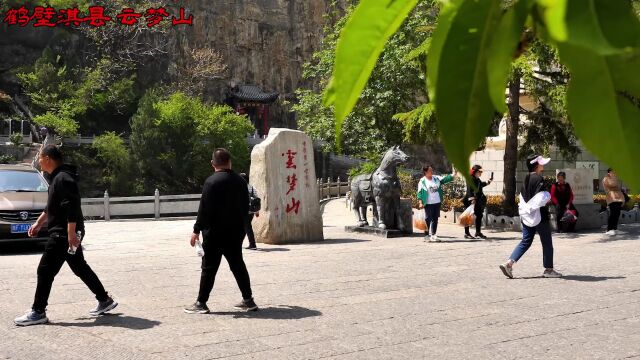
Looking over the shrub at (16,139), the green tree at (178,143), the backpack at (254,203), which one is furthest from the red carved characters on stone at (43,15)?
the backpack at (254,203)

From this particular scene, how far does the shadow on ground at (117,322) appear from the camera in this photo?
525 centimetres

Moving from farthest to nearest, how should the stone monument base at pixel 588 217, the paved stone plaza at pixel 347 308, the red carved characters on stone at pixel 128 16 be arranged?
the red carved characters on stone at pixel 128 16
the stone monument base at pixel 588 217
the paved stone plaza at pixel 347 308

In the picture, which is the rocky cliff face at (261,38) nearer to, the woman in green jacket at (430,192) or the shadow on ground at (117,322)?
the woman in green jacket at (430,192)

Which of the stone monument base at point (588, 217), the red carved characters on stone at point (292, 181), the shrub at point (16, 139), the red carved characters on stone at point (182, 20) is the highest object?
the red carved characters on stone at point (182, 20)

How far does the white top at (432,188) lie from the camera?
34.4 ft

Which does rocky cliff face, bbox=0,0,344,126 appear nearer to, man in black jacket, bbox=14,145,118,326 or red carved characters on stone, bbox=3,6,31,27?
red carved characters on stone, bbox=3,6,31,27

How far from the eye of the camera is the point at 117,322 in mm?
5391

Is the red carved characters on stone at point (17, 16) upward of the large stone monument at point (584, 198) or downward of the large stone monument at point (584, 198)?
upward

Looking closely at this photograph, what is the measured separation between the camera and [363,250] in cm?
994

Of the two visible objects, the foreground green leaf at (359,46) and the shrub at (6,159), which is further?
the shrub at (6,159)

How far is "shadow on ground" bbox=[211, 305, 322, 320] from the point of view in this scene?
5.56m

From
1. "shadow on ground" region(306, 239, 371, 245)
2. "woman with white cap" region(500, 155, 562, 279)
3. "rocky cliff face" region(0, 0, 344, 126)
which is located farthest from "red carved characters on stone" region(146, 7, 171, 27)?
"woman with white cap" region(500, 155, 562, 279)

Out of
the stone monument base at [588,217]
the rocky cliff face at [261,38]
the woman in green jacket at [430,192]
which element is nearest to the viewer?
the woman in green jacket at [430,192]

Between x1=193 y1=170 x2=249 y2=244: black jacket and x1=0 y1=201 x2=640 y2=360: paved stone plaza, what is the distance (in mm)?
672
